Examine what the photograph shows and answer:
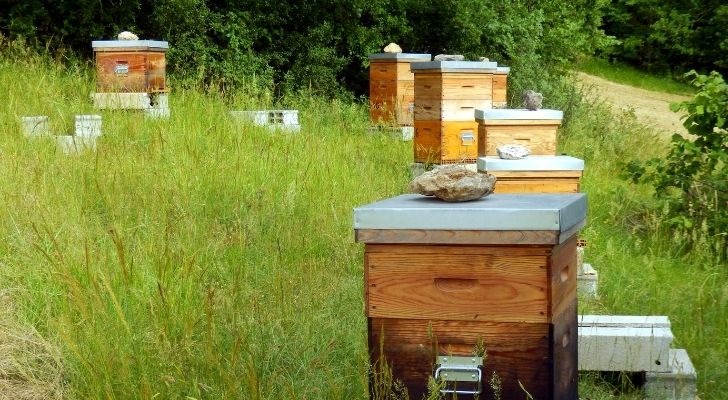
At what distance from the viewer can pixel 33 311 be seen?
11.9 feet

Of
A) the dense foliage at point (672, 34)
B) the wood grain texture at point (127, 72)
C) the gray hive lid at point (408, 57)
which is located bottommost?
the wood grain texture at point (127, 72)

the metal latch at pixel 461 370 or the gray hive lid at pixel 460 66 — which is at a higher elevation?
the gray hive lid at pixel 460 66

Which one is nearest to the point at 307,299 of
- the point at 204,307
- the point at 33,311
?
the point at 204,307

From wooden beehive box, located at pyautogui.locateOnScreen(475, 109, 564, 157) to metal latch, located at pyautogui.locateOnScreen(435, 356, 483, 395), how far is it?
10.9 ft

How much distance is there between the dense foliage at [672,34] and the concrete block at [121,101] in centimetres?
1980

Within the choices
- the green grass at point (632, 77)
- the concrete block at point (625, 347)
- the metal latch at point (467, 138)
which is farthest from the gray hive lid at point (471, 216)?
the green grass at point (632, 77)

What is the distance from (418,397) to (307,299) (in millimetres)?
1526

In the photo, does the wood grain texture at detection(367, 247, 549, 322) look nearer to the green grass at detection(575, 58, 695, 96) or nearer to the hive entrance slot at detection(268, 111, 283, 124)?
the hive entrance slot at detection(268, 111, 283, 124)

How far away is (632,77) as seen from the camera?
81.0 feet

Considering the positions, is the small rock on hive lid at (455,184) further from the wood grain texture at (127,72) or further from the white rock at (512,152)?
the wood grain texture at (127,72)

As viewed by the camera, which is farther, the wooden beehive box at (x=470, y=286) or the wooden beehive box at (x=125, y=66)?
the wooden beehive box at (x=125, y=66)

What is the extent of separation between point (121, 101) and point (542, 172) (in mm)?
4300

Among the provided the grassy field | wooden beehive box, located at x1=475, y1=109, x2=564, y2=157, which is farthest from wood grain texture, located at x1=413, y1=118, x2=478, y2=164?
wooden beehive box, located at x1=475, y1=109, x2=564, y2=157

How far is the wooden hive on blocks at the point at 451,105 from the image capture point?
778 cm
